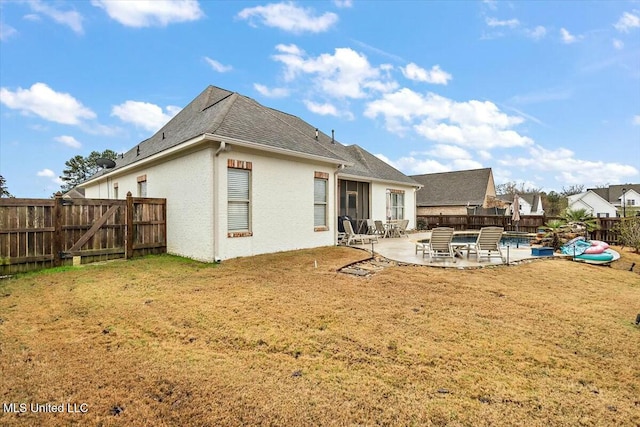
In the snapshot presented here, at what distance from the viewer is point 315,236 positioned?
11.0 m

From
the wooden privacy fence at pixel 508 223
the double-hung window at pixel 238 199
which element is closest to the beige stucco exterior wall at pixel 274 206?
the double-hung window at pixel 238 199

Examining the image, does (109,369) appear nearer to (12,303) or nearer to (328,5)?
(12,303)

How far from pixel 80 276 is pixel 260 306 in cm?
485

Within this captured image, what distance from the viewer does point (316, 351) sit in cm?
355

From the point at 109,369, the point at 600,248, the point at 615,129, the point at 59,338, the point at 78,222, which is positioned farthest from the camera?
the point at 615,129

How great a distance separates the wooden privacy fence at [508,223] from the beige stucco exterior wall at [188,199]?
18491 mm

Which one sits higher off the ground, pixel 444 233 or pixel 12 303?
pixel 444 233

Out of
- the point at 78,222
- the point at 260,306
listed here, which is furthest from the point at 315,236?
the point at 78,222

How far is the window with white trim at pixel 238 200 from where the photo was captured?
339 inches

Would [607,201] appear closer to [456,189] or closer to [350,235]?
[456,189]

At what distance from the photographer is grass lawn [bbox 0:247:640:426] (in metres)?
2.49

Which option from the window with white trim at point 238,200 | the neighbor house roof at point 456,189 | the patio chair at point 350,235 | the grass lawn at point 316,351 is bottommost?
the grass lawn at point 316,351

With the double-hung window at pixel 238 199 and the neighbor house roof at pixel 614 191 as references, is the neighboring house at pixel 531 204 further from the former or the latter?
the double-hung window at pixel 238 199

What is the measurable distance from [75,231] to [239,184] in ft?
14.6
